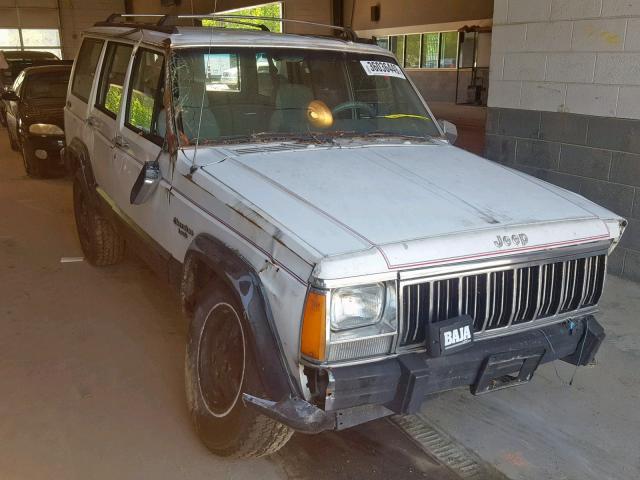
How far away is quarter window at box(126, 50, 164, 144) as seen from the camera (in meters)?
3.94

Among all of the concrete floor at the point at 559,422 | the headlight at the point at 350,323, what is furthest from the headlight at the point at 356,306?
the concrete floor at the point at 559,422

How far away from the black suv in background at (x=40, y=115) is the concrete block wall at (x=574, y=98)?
6519mm

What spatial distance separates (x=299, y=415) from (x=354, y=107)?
7.65ft

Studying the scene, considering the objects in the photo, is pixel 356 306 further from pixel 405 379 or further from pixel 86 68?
pixel 86 68

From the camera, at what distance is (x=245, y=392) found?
2.81 metres

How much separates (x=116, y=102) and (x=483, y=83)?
17521 millimetres

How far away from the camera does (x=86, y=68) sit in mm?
5766

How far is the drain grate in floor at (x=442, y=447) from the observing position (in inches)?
124

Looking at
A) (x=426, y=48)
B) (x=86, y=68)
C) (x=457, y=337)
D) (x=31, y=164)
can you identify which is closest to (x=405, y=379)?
(x=457, y=337)

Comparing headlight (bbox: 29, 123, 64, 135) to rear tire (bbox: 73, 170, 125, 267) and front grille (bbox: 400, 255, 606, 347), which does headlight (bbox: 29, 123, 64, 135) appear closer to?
rear tire (bbox: 73, 170, 125, 267)

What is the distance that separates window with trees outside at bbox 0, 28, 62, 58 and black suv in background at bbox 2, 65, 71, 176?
18.7 metres

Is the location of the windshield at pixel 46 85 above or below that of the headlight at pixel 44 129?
above

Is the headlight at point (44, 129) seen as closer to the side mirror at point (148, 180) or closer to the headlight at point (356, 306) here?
the side mirror at point (148, 180)

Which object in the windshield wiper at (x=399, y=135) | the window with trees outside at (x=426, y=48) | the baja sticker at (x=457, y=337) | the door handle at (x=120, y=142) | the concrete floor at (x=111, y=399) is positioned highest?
the window with trees outside at (x=426, y=48)
